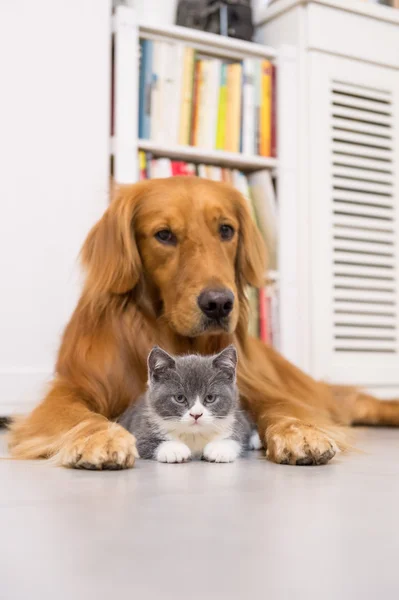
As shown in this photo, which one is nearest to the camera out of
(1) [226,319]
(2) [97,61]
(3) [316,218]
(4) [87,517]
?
(4) [87,517]

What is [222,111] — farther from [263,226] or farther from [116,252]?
[116,252]

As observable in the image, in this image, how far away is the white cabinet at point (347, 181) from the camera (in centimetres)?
330

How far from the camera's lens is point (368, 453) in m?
1.91

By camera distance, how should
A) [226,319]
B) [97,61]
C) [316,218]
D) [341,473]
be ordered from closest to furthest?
[341,473] → [226,319] → [97,61] → [316,218]

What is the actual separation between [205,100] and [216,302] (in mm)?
1649

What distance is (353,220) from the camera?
340cm

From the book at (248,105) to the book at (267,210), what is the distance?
0.15 metres

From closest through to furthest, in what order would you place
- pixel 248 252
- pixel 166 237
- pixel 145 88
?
pixel 166 237 → pixel 248 252 → pixel 145 88

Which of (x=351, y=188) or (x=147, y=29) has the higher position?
(x=147, y=29)

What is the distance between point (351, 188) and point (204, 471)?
2.19 metres

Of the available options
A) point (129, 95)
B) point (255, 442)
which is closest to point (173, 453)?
point (255, 442)

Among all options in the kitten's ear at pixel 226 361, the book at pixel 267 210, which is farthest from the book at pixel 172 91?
the kitten's ear at pixel 226 361

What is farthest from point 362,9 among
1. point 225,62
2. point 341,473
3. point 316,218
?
point 341,473

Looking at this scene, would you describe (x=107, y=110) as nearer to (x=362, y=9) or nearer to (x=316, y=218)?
(x=316, y=218)
